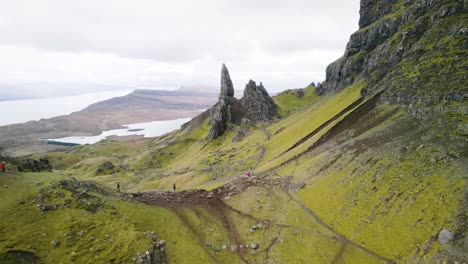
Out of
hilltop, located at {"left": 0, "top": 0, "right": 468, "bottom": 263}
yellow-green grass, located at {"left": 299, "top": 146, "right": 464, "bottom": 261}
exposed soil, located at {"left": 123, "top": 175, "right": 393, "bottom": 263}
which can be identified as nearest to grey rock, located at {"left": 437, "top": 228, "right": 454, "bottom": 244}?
hilltop, located at {"left": 0, "top": 0, "right": 468, "bottom": 263}

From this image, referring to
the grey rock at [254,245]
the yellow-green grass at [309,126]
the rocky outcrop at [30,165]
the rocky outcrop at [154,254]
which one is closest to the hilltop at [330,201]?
the rocky outcrop at [154,254]

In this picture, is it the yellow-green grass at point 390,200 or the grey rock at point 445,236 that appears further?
the yellow-green grass at point 390,200

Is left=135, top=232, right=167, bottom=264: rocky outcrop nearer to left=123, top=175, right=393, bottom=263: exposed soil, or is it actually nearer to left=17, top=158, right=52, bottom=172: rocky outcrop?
left=123, top=175, right=393, bottom=263: exposed soil

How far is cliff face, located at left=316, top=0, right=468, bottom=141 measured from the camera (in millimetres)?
58312

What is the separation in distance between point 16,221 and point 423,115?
79.3 m

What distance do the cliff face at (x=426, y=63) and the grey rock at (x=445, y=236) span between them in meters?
21.9

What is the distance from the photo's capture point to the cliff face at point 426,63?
5831cm

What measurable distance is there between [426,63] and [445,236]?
5608 centimetres

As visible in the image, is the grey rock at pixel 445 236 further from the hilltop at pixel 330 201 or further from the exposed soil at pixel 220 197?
the exposed soil at pixel 220 197

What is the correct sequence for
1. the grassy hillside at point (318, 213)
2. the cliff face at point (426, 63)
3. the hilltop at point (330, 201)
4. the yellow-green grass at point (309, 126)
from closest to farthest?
the hilltop at point (330, 201)
the grassy hillside at point (318, 213)
the cliff face at point (426, 63)
the yellow-green grass at point (309, 126)

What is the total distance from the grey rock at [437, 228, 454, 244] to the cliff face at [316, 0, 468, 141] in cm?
2187

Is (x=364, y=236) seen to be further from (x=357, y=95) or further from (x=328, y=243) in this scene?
(x=357, y=95)

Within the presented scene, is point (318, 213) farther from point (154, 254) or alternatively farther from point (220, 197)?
point (154, 254)

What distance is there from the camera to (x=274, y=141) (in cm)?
11969
